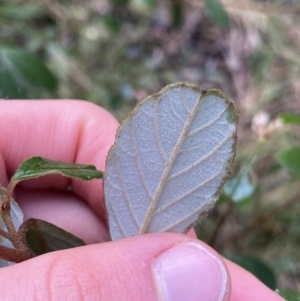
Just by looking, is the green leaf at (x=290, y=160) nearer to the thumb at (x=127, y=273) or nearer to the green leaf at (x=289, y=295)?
the green leaf at (x=289, y=295)

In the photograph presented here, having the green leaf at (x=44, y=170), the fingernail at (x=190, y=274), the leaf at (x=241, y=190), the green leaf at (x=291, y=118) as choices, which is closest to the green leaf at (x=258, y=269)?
the leaf at (x=241, y=190)

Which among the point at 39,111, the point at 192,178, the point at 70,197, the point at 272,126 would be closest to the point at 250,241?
the point at 272,126

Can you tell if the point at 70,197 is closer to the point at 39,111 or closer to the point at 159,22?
the point at 39,111

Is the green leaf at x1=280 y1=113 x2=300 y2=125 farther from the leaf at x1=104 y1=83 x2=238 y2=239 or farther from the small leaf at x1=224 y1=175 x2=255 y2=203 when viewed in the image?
the leaf at x1=104 y1=83 x2=238 y2=239

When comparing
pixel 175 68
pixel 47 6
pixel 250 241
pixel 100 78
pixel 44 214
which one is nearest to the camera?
pixel 44 214

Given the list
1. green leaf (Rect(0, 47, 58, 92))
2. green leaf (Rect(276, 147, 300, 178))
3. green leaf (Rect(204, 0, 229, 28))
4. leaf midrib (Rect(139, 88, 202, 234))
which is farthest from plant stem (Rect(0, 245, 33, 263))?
green leaf (Rect(204, 0, 229, 28))

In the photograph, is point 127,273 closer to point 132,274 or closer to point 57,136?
point 132,274

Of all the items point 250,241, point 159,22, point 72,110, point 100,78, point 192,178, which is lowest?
point 250,241
